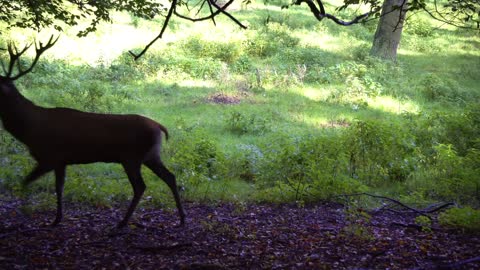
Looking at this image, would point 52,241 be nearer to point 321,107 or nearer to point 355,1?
point 355,1

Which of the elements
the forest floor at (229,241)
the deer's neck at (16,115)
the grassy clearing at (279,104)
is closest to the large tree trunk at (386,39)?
the grassy clearing at (279,104)

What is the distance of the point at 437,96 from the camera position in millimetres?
14336

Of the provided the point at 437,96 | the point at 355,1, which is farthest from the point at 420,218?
the point at 437,96

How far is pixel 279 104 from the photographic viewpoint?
13180 mm

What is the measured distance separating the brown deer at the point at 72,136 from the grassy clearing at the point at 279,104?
1.12m

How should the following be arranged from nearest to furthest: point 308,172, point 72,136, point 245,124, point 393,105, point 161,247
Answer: point 161,247, point 72,136, point 308,172, point 245,124, point 393,105

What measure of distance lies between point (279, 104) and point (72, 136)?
8086 millimetres

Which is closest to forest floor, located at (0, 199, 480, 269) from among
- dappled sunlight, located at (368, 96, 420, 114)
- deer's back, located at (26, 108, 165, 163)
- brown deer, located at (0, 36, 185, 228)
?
brown deer, located at (0, 36, 185, 228)

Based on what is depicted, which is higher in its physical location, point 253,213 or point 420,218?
point 420,218

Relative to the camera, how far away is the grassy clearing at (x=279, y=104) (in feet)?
24.1

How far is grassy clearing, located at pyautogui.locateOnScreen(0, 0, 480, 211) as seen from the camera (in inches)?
289

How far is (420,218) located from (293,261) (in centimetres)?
185

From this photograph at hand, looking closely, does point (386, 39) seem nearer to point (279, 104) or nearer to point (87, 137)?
point (279, 104)

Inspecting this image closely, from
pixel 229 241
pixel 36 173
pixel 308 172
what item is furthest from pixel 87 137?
pixel 308 172
